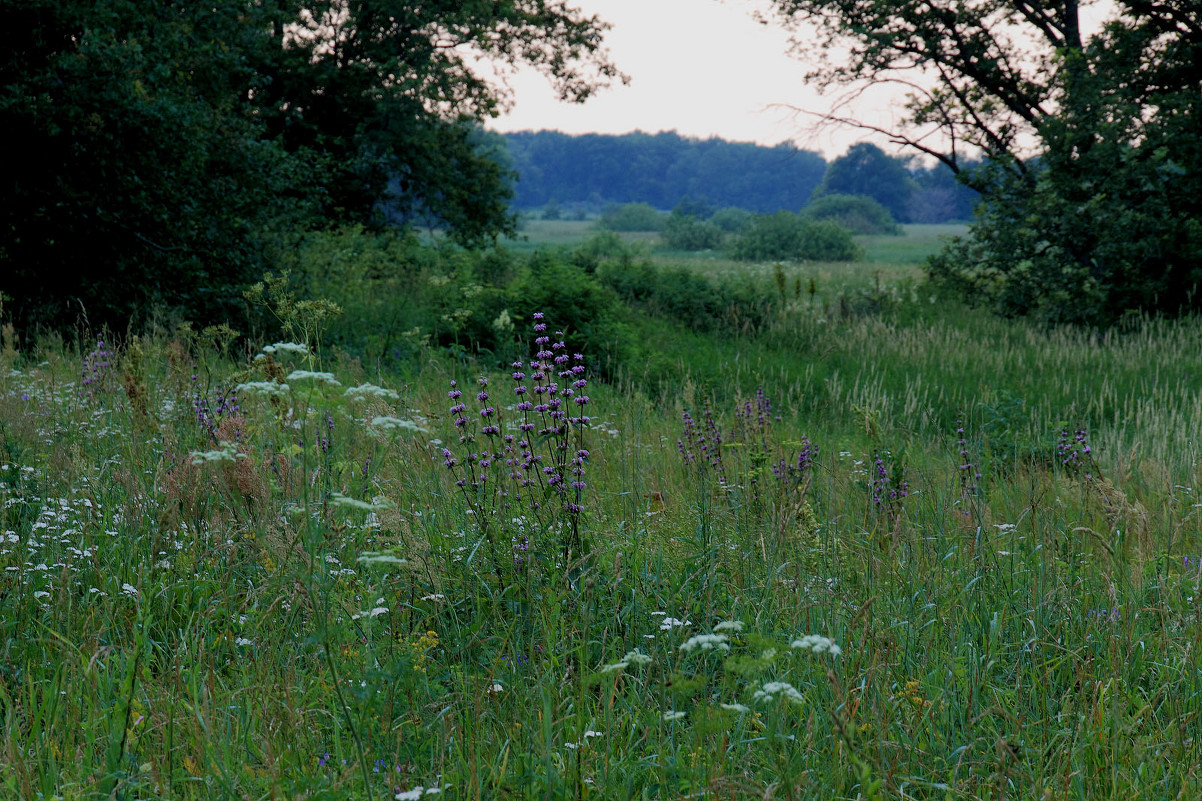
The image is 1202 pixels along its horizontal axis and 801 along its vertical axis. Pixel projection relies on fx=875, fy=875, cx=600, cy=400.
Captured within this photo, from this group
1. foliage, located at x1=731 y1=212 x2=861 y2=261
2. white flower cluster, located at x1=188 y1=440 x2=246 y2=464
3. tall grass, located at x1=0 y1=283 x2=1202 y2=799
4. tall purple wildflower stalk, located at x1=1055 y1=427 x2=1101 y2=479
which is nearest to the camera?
tall grass, located at x1=0 y1=283 x2=1202 y2=799

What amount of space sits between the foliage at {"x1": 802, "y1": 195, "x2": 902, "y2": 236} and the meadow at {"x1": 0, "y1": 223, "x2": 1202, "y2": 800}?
84600 millimetres

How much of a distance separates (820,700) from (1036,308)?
45.3 ft

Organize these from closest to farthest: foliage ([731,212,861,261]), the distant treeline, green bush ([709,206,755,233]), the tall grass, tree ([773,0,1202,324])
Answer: the tall grass
tree ([773,0,1202,324])
foliage ([731,212,861,261])
green bush ([709,206,755,233])
the distant treeline

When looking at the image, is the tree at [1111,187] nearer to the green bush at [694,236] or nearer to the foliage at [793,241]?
the foliage at [793,241]

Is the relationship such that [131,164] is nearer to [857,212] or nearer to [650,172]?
[857,212]

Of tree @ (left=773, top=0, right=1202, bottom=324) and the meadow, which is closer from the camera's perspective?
the meadow

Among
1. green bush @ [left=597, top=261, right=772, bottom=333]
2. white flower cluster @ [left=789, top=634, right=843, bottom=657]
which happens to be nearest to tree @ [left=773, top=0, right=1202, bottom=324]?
green bush @ [left=597, top=261, right=772, bottom=333]

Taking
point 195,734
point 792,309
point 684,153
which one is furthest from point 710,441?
point 684,153

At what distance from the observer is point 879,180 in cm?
9888

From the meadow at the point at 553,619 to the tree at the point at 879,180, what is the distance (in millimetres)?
100245

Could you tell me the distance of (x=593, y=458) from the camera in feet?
17.4

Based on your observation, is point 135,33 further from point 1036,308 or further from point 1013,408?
point 1036,308

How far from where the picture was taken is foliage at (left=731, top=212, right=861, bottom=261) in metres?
48.9

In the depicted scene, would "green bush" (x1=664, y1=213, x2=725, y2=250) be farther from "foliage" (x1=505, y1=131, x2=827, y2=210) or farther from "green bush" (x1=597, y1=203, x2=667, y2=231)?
"foliage" (x1=505, y1=131, x2=827, y2=210)
